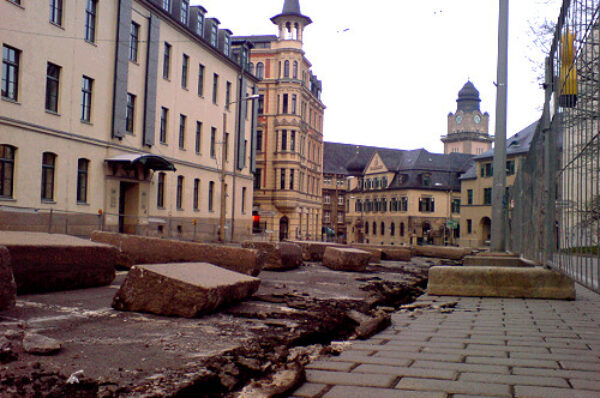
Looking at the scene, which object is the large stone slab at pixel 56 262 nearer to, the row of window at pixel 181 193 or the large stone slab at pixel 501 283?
the large stone slab at pixel 501 283

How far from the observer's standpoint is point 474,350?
5406mm

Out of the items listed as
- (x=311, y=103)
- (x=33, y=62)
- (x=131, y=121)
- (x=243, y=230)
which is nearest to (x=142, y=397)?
(x=33, y=62)

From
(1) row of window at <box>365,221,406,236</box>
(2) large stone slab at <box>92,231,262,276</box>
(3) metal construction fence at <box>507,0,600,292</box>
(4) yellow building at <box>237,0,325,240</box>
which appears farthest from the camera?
(1) row of window at <box>365,221,406,236</box>

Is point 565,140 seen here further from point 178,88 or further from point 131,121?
point 178,88

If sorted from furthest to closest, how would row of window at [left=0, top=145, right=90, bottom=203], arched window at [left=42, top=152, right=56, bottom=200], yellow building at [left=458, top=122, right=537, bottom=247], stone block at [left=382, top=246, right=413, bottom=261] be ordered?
yellow building at [left=458, top=122, right=537, bottom=247] < arched window at [left=42, top=152, right=56, bottom=200] < stone block at [left=382, top=246, right=413, bottom=261] < row of window at [left=0, top=145, right=90, bottom=203]

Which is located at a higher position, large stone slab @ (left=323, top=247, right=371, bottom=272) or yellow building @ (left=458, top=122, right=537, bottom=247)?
yellow building @ (left=458, top=122, right=537, bottom=247)

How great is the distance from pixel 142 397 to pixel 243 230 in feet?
139

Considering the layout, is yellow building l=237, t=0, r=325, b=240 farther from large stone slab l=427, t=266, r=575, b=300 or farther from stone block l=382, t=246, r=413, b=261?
large stone slab l=427, t=266, r=575, b=300

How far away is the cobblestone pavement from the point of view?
3.88 metres

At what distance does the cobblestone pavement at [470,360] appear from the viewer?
12.7 feet

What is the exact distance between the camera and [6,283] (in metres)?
5.84

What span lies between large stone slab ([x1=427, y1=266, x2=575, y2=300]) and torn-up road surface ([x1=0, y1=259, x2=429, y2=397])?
6.86ft

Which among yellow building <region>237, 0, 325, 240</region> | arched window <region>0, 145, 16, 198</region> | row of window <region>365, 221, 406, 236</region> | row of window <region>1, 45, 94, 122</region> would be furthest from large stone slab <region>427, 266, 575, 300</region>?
row of window <region>365, 221, 406, 236</region>

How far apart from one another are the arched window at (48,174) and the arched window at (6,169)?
1.74 metres
